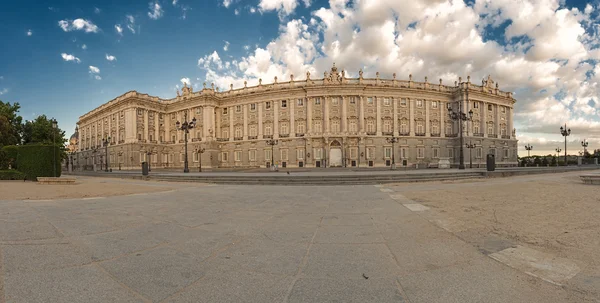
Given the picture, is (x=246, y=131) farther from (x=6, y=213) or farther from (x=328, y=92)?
(x=6, y=213)

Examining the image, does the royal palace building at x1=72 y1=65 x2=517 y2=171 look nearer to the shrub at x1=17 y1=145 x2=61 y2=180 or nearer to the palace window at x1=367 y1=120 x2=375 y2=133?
the palace window at x1=367 y1=120 x2=375 y2=133

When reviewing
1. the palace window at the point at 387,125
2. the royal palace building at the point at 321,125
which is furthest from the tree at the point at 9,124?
the palace window at the point at 387,125

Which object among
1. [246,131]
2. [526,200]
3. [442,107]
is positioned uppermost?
[442,107]

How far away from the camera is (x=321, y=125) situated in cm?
4484

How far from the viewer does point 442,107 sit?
47.4 m

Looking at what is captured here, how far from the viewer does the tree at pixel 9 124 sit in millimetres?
25047

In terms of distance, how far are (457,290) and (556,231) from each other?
3896 mm

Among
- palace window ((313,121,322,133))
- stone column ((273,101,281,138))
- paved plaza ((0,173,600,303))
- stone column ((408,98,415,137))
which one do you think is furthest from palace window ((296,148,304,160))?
paved plaza ((0,173,600,303))

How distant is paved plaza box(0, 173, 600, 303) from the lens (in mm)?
2508

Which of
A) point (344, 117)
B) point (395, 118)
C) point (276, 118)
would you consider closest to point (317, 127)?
point (344, 117)

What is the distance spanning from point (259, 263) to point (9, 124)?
39516mm

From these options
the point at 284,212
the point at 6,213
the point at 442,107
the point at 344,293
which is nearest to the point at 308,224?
the point at 284,212

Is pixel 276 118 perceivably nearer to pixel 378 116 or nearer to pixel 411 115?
pixel 378 116

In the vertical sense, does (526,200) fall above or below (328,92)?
below
